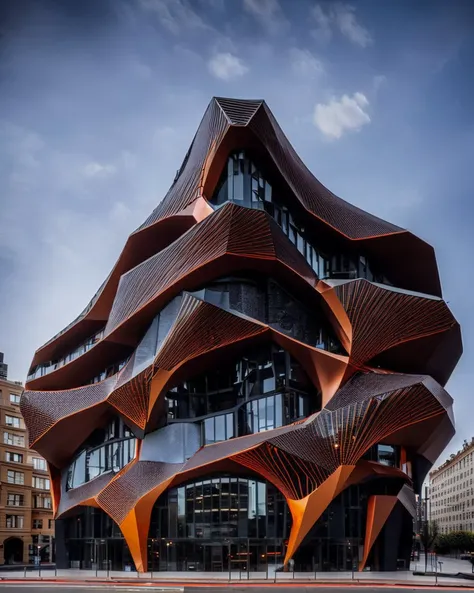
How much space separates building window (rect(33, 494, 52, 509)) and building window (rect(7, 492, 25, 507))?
4655 millimetres

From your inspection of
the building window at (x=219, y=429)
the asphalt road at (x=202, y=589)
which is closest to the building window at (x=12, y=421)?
the building window at (x=219, y=429)

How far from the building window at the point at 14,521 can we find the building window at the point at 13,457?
6426 millimetres

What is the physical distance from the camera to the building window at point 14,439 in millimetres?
80812

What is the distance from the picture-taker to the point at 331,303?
4825 cm

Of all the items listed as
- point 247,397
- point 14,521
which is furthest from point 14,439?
point 247,397

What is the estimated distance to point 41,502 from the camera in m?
85.6

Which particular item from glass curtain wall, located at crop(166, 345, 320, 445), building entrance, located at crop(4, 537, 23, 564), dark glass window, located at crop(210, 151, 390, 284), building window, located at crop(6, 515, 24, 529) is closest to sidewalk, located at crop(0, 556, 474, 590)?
glass curtain wall, located at crop(166, 345, 320, 445)

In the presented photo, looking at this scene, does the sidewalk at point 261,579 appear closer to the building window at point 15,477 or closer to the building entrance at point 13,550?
the building entrance at point 13,550

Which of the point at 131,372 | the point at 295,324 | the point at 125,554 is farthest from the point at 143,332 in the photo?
the point at 125,554

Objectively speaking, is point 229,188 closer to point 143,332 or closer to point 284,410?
point 143,332

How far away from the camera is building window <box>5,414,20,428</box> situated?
82.0 metres

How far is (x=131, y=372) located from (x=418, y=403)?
778 inches

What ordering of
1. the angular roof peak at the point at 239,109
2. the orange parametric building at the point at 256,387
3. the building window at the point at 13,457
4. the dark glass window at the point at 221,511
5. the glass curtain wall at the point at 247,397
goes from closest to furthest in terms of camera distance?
1. the orange parametric building at the point at 256,387
2. the dark glass window at the point at 221,511
3. the glass curtain wall at the point at 247,397
4. the angular roof peak at the point at 239,109
5. the building window at the point at 13,457

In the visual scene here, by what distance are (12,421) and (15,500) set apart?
929cm
